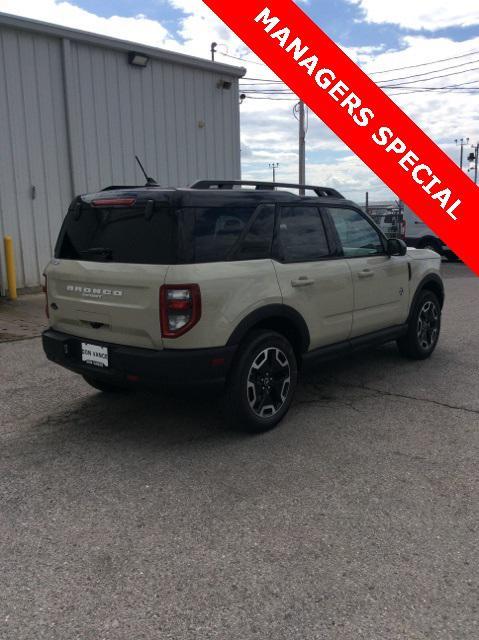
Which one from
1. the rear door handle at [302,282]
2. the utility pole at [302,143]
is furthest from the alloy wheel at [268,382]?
the utility pole at [302,143]

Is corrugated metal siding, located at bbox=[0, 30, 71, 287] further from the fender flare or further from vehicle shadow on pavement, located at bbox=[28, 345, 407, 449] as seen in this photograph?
the fender flare

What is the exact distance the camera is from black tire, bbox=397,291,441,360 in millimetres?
6156

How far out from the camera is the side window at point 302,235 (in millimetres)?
4582

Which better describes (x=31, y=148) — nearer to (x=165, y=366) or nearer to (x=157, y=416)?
(x=157, y=416)

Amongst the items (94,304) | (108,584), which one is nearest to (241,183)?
(94,304)

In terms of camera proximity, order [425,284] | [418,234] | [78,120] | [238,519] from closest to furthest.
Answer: [238,519] < [425,284] < [78,120] < [418,234]

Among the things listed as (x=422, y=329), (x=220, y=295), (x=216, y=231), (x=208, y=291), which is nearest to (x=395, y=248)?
(x=422, y=329)

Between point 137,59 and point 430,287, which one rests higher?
point 137,59

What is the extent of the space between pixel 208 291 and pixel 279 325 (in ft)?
2.89

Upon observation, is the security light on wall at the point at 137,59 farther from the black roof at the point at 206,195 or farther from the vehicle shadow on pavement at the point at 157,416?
the vehicle shadow on pavement at the point at 157,416

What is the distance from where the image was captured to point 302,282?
4.57m

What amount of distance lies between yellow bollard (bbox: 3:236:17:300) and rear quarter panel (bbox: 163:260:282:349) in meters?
7.61

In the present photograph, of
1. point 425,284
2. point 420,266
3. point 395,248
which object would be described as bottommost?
point 425,284

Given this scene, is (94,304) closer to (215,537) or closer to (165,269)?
(165,269)
